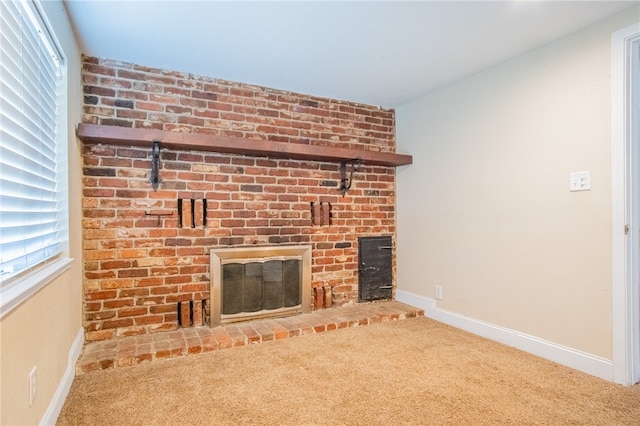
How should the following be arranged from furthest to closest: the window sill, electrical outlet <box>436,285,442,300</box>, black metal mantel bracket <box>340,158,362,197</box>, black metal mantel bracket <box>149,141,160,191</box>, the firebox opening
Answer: black metal mantel bracket <box>340,158,362,197</box>
electrical outlet <box>436,285,442,300</box>
the firebox opening
black metal mantel bracket <box>149,141,160,191</box>
the window sill

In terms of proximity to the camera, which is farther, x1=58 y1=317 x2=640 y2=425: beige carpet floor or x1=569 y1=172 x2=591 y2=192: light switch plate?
x1=569 y1=172 x2=591 y2=192: light switch plate

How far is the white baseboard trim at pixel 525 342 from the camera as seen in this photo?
1.99 meters

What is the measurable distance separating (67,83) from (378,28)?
1.80 m

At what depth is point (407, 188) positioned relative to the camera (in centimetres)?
342

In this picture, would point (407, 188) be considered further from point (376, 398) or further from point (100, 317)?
point (100, 317)

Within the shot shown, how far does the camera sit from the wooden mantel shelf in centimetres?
222

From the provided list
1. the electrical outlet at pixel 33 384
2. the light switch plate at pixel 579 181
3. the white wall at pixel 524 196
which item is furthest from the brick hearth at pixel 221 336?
the light switch plate at pixel 579 181

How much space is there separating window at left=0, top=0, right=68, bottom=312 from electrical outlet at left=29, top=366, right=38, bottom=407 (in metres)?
0.36

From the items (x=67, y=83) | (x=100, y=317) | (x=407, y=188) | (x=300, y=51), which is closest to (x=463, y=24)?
(x=300, y=51)

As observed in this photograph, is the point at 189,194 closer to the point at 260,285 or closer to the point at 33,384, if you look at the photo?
the point at 260,285

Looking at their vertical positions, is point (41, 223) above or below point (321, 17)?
below

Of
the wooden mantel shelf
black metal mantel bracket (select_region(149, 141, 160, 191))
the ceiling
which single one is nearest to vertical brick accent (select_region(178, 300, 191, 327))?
black metal mantel bracket (select_region(149, 141, 160, 191))

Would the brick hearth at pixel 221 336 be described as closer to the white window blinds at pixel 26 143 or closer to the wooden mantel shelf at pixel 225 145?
the white window blinds at pixel 26 143

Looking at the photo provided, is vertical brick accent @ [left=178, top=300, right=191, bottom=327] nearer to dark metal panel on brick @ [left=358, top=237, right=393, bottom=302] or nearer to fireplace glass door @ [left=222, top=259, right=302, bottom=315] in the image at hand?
fireplace glass door @ [left=222, top=259, right=302, bottom=315]
